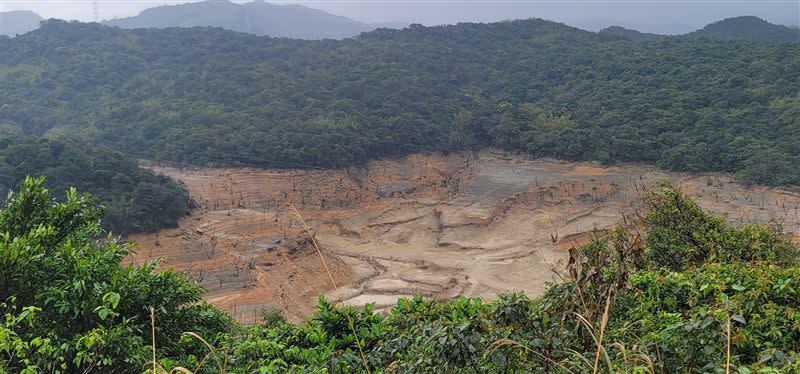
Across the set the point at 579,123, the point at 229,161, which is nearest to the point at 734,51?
the point at 579,123

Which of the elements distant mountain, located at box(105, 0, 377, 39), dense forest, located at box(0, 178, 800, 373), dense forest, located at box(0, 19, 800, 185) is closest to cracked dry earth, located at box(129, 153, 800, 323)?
dense forest, located at box(0, 19, 800, 185)

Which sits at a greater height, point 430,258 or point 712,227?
point 712,227

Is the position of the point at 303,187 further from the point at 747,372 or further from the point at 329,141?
the point at 747,372

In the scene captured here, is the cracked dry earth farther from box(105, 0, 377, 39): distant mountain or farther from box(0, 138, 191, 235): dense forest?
box(105, 0, 377, 39): distant mountain

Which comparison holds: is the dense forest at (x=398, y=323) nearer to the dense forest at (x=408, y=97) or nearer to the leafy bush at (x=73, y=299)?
the leafy bush at (x=73, y=299)

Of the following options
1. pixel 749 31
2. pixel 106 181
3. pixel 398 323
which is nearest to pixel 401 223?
pixel 106 181

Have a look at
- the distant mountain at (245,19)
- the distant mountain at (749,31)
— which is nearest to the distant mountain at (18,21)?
the distant mountain at (245,19)

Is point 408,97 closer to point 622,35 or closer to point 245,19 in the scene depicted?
point 622,35
